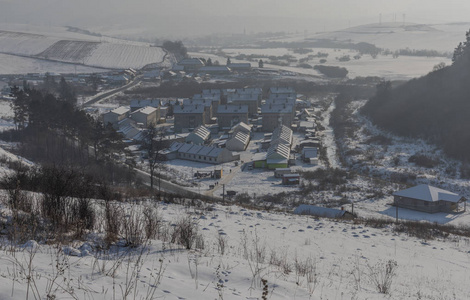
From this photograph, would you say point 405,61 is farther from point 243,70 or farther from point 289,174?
point 289,174

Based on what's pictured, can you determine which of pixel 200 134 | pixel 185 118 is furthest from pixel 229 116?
pixel 200 134

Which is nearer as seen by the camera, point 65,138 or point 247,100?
point 65,138

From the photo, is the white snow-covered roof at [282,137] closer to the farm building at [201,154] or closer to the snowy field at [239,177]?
the snowy field at [239,177]

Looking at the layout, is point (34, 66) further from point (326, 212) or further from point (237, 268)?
point (237, 268)

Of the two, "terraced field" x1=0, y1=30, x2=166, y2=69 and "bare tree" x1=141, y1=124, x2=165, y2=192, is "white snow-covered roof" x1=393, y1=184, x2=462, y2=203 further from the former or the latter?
"terraced field" x1=0, y1=30, x2=166, y2=69

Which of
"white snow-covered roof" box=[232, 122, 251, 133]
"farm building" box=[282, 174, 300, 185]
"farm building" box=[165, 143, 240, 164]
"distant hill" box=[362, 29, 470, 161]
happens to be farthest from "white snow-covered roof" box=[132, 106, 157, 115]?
"farm building" box=[282, 174, 300, 185]

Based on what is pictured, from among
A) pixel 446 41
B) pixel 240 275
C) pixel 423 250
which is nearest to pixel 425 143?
pixel 423 250
